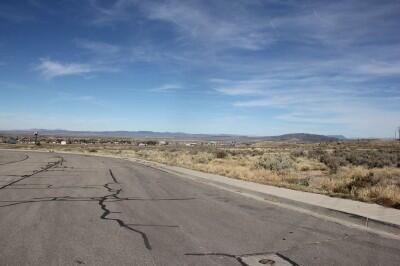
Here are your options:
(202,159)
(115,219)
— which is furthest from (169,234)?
(202,159)

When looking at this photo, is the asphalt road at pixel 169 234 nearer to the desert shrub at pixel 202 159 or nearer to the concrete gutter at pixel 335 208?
the concrete gutter at pixel 335 208

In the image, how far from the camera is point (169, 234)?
352 inches

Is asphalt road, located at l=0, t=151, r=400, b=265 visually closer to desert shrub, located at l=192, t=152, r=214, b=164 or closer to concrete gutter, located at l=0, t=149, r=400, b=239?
concrete gutter, located at l=0, t=149, r=400, b=239

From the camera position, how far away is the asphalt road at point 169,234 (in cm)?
723

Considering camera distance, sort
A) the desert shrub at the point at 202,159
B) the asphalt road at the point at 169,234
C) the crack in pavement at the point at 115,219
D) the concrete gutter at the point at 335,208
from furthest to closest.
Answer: the desert shrub at the point at 202,159 → the concrete gutter at the point at 335,208 → the crack in pavement at the point at 115,219 → the asphalt road at the point at 169,234

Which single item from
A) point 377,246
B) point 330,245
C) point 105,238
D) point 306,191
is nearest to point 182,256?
point 105,238

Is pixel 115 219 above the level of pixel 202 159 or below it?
below

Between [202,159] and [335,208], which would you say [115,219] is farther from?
[202,159]

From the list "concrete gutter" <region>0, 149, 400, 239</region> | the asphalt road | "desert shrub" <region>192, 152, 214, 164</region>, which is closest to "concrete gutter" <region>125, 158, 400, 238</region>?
"concrete gutter" <region>0, 149, 400, 239</region>

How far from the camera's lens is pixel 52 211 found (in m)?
11.5

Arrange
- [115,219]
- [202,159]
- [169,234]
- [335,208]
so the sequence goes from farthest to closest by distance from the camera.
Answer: [202,159] → [335,208] → [115,219] → [169,234]

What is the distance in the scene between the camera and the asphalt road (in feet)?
23.7

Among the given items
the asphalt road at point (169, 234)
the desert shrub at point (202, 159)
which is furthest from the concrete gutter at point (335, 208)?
the desert shrub at point (202, 159)

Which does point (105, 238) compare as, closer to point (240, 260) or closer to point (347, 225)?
point (240, 260)
